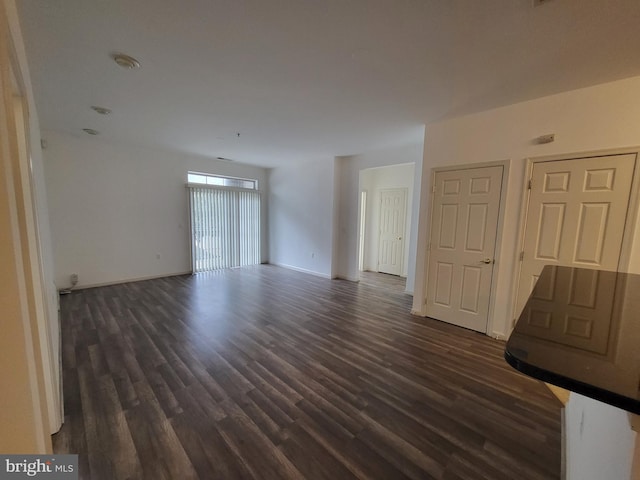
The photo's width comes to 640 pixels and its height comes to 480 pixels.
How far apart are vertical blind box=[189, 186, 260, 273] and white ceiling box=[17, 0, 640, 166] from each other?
275 centimetres

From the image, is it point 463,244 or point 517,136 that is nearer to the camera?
point 517,136

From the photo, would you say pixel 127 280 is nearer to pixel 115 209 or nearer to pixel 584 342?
pixel 115 209

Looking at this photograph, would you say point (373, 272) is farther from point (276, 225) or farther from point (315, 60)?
point (315, 60)

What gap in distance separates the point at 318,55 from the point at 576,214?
9.39 feet

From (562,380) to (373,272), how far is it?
6.03m

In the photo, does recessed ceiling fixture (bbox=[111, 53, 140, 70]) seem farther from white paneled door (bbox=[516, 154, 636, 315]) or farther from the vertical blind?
white paneled door (bbox=[516, 154, 636, 315])

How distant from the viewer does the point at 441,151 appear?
3217 mm

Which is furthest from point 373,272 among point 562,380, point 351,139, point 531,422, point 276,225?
point 562,380

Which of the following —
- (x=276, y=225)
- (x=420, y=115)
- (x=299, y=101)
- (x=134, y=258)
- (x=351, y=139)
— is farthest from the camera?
(x=276, y=225)

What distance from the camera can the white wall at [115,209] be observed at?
4148mm

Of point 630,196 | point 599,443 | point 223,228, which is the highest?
point 630,196

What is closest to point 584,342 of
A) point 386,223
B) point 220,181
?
point 386,223

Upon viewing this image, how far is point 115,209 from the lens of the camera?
4.67 meters

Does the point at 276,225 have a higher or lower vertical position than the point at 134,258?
higher
